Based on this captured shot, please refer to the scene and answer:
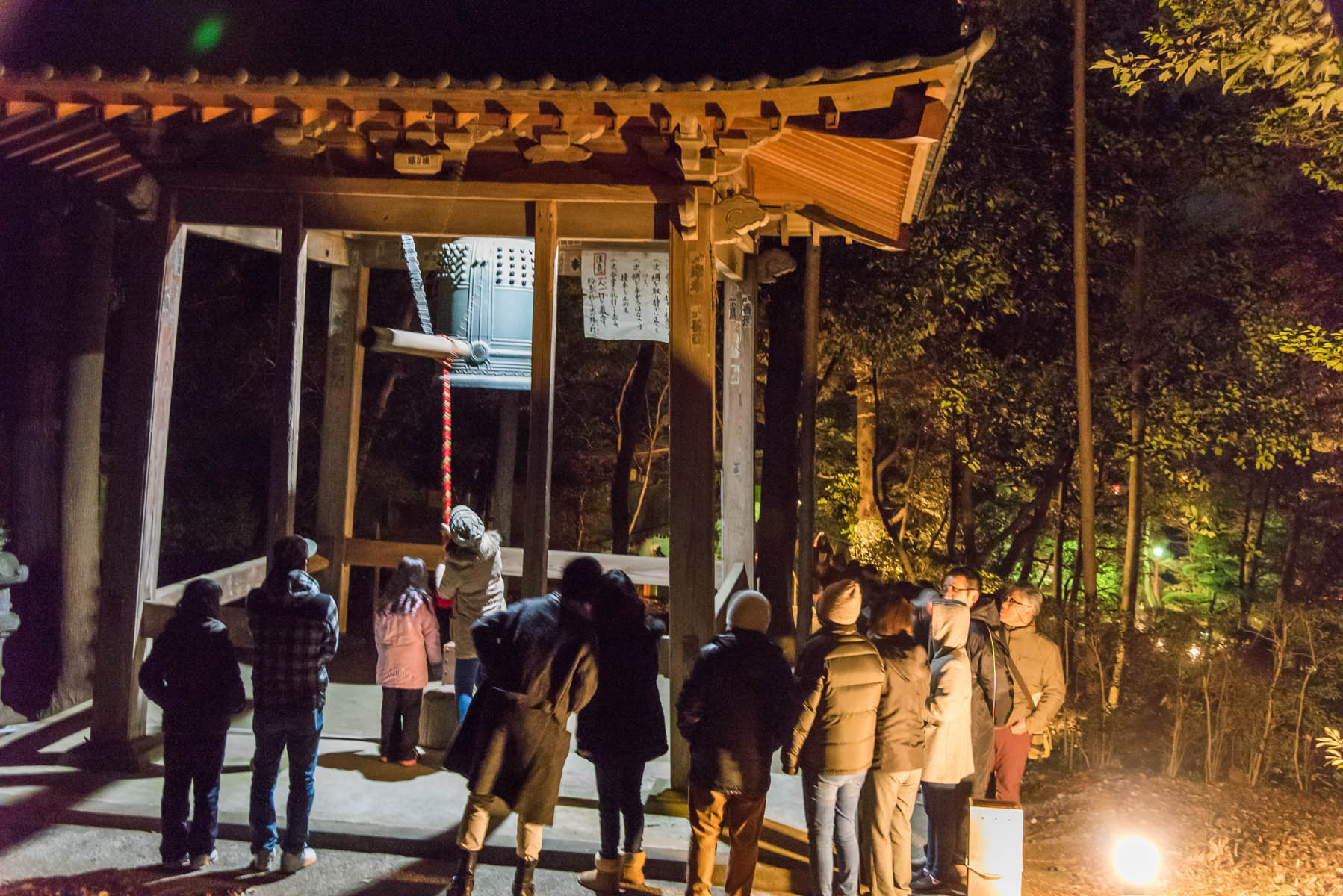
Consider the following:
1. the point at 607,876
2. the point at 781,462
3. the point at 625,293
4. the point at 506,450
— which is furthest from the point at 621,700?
the point at 506,450

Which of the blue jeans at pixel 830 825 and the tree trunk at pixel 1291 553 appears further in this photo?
the tree trunk at pixel 1291 553

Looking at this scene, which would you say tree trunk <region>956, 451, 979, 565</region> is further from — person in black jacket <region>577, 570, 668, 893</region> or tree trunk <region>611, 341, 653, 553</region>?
person in black jacket <region>577, 570, 668, 893</region>

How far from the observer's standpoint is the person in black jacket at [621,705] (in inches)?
187

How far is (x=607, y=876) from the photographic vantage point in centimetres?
495

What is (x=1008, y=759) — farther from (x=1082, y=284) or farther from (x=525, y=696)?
(x=1082, y=284)

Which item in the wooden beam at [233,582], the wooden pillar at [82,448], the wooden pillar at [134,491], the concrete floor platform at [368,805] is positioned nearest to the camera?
the concrete floor platform at [368,805]

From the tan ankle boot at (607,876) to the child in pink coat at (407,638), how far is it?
214 cm

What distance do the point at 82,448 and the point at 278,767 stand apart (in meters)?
4.93

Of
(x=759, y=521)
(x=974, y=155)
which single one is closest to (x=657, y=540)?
(x=759, y=521)

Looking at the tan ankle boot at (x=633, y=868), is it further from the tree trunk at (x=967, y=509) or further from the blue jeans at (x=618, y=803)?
the tree trunk at (x=967, y=509)

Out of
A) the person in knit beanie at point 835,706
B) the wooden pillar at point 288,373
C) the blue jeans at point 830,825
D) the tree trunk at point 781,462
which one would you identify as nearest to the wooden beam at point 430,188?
the wooden pillar at point 288,373

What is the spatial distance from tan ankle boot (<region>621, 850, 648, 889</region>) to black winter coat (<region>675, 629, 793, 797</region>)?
0.83 m

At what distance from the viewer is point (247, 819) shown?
5.53 metres

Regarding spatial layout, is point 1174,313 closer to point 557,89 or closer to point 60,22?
point 557,89
